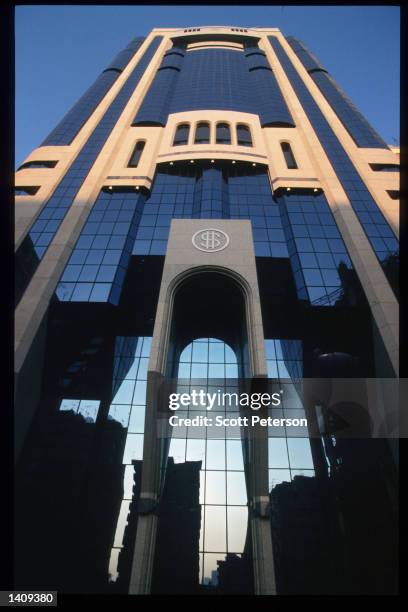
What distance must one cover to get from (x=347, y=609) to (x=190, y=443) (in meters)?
9.73

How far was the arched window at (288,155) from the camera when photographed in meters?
33.9

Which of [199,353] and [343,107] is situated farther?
[343,107]

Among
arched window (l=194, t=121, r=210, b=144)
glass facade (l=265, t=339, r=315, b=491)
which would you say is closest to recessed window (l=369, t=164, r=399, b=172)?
arched window (l=194, t=121, r=210, b=144)

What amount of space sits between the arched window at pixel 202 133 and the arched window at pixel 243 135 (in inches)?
123

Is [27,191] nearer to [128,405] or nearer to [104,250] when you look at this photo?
[104,250]

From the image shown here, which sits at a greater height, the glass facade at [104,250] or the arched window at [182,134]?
the arched window at [182,134]

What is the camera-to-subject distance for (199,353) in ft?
77.3

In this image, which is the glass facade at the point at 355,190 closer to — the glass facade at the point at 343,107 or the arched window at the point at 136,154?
the glass facade at the point at 343,107

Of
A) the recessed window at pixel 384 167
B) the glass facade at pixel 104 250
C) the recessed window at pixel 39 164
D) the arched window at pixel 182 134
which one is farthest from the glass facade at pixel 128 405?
the recessed window at pixel 384 167

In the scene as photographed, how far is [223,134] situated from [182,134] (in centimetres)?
428

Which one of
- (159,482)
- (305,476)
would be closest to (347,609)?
(305,476)

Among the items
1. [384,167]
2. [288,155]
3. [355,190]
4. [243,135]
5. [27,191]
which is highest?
[243,135]

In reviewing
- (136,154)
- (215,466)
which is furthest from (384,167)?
(215,466)

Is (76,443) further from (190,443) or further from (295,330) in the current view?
(295,330)
